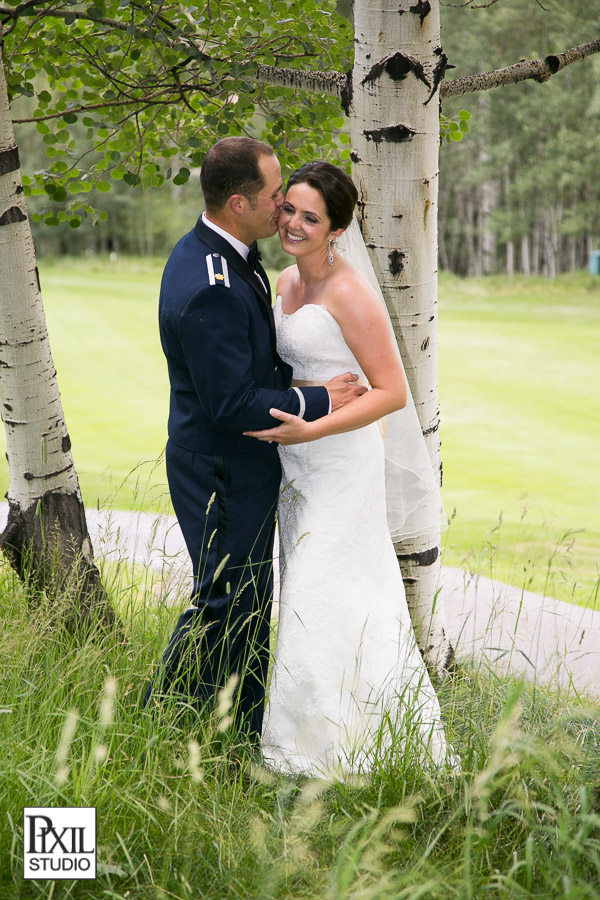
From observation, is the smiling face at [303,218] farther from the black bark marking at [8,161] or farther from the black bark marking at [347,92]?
the black bark marking at [8,161]

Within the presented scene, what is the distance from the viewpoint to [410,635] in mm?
3107

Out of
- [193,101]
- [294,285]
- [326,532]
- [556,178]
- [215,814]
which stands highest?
[556,178]

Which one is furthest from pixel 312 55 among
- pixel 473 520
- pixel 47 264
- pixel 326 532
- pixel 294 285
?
pixel 47 264

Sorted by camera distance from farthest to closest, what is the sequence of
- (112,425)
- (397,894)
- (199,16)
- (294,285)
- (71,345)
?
1. (71,345)
2. (112,425)
3. (199,16)
4. (294,285)
5. (397,894)

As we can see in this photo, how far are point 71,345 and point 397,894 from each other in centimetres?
1644

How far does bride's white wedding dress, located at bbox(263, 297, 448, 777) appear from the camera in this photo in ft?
9.87

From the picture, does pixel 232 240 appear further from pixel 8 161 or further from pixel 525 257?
pixel 525 257

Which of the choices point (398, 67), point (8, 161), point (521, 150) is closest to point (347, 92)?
point (398, 67)

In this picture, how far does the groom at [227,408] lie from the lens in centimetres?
276

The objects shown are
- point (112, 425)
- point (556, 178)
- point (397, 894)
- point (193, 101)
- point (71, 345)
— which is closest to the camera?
point (397, 894)

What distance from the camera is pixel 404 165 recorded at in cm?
318

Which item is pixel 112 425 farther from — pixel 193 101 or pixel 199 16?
pixel 199 16

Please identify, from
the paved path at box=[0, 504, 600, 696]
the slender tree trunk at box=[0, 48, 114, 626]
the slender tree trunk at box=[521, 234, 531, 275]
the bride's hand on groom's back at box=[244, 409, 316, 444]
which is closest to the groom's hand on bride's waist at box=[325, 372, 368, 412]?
the bride's hand on groom's back at box=[244, 409, 316, 444]

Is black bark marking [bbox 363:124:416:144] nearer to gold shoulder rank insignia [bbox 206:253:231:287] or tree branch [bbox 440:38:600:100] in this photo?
tree branch [bbox 440:38:600:100]
